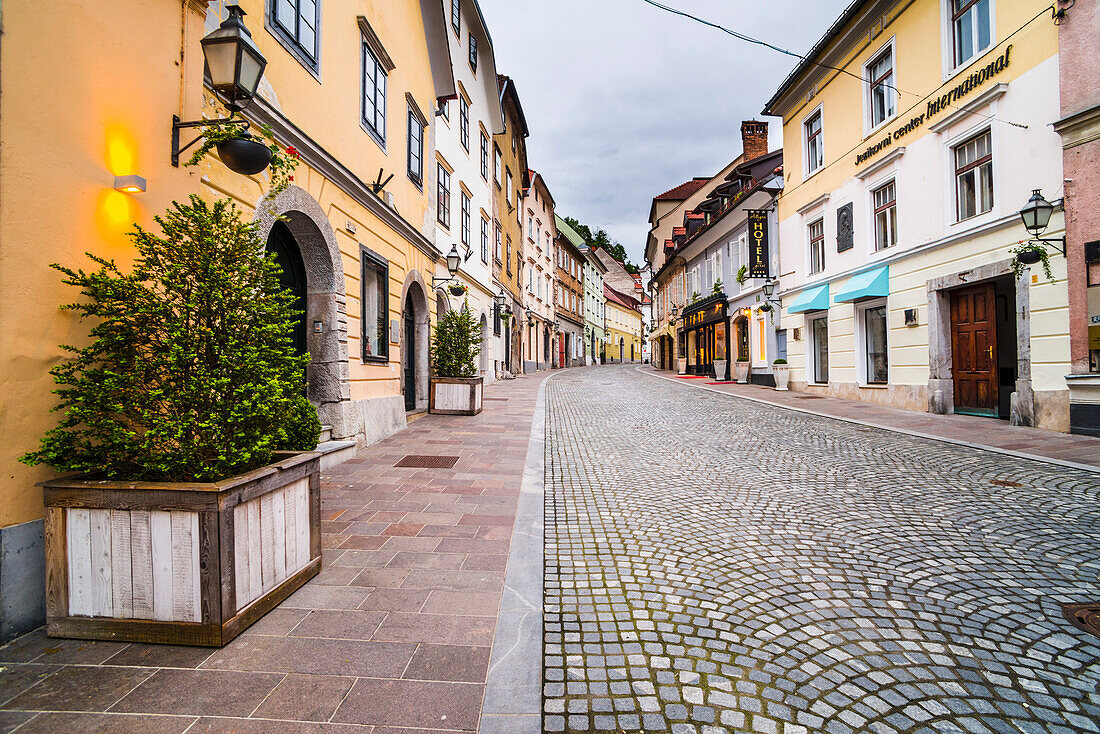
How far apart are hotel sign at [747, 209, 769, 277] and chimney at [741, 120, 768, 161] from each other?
10978 mm

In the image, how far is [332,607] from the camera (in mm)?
2924

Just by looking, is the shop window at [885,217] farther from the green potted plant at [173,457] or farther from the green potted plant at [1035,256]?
the green potted plant at [173,457]

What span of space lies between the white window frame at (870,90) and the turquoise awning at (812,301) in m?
4.34

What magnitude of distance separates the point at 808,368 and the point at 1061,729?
16.3 m

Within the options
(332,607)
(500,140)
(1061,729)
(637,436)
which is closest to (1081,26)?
(637,436)

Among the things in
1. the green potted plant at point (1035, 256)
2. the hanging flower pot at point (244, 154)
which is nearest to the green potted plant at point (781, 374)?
the green potted plant at point (1035, 256)

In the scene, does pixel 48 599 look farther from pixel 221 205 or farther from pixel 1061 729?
pixel 1061 729

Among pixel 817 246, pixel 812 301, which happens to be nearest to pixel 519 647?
pixel 812 301

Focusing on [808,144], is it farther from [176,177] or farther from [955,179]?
[176,177]

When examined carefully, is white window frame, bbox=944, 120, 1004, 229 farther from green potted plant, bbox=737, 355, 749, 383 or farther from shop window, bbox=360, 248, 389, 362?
shop window, bbox=360, 248, 389, 362

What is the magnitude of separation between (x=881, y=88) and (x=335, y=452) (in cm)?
1539

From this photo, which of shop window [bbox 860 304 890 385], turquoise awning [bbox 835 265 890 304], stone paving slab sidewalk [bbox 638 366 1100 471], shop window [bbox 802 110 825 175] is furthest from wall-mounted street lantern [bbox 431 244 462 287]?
shop window [bbox 802 110 825 175]

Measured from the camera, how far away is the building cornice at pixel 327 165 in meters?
5.41

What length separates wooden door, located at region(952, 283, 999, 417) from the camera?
10.4 metres
